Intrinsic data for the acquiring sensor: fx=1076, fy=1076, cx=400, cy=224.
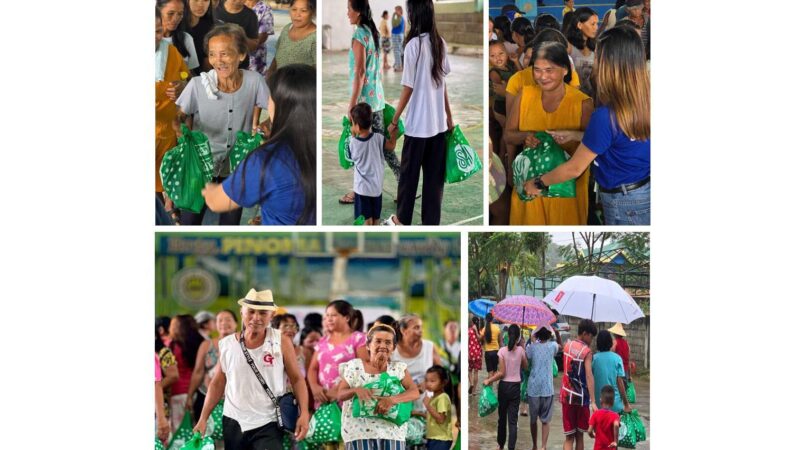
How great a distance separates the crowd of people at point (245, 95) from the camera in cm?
721

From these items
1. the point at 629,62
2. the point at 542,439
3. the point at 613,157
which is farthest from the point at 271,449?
the point at 629,62

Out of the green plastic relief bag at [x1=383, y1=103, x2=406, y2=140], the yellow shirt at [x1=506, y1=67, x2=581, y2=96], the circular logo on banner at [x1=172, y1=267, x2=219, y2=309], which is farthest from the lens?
the circular logo on banner at [x1=172, y1=267, x2=219, y2=309]

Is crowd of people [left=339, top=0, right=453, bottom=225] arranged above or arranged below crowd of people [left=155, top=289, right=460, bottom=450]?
above

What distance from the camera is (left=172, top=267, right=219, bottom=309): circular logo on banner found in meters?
7.29

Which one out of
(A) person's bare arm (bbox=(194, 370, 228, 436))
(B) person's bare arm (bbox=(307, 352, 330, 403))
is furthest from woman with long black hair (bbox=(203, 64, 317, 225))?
(A) person's bare arm (bbox=(194, 370, 228, 436))

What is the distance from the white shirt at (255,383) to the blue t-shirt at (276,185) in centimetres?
81

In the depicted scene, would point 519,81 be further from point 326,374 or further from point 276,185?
point 326,374

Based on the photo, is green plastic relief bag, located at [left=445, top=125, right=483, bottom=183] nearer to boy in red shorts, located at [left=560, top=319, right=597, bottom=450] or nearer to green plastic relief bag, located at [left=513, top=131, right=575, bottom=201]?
green plastic relief bag, located at [left=513, top=131, right=575, bottom=201]

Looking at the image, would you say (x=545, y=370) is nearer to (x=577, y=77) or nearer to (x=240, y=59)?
(x=577, y=77)

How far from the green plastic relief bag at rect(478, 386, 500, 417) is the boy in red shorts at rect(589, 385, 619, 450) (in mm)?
648

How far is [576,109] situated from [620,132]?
1.06 ft

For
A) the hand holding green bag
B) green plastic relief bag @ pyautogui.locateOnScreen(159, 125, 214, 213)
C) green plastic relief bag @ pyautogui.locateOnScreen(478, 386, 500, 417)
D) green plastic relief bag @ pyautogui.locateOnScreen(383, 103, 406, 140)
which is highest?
green plastic relief bag @ pyautogui.locateOnScreen(383, 103, 406, 140)

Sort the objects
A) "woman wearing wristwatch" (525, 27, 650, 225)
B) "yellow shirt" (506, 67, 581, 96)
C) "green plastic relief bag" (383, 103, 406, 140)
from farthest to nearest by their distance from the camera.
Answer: "green plastic relief bag" (383, 103, 406, 140) < "yellow shirt" (506, 67, 581, 96) < "woman wearing wristwatch" (525, 27, 650, 225)

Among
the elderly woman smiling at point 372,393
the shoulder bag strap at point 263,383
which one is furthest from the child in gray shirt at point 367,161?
the shoulder bag strap at point 263,383
